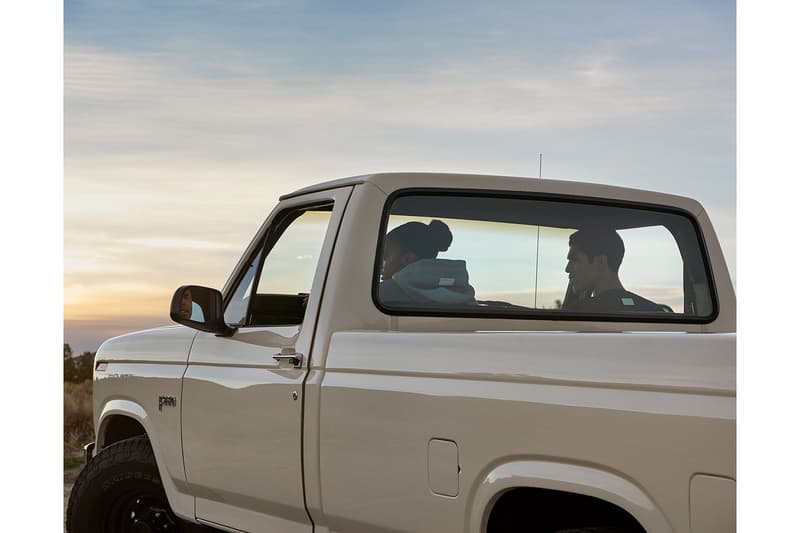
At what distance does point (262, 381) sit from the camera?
4.38 m

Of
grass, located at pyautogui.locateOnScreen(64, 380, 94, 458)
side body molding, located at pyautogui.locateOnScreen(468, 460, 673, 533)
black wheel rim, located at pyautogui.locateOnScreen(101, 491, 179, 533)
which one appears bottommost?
grass, located at pyautogui.locateOnScreen(64, 380, 94, 458)

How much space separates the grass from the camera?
54.2ft

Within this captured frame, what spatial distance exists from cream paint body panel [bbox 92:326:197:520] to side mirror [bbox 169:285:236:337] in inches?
17.6

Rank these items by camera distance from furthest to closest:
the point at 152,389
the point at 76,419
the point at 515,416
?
the point at 76,419 < the point at 152,389 < the point at 515,416

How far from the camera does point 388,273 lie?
4.23m

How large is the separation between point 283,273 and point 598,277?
1.32m

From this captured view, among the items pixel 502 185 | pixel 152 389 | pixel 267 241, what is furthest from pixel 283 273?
pixel 152 389

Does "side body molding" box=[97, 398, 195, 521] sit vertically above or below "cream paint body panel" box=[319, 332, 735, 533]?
below

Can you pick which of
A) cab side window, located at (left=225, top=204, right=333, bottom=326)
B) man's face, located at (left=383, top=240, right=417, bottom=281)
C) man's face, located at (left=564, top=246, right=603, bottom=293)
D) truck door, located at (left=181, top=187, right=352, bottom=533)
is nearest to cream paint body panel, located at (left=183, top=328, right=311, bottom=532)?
truck door, located at (left=181, top=187, right=352, bottom=533)

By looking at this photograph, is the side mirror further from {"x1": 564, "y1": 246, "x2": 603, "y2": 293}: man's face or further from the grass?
the grass

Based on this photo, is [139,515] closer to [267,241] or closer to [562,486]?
[267,241]

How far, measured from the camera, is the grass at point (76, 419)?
16516 millimetres

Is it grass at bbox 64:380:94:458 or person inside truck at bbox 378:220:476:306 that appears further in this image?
grass at bbox 64:380:94:458
